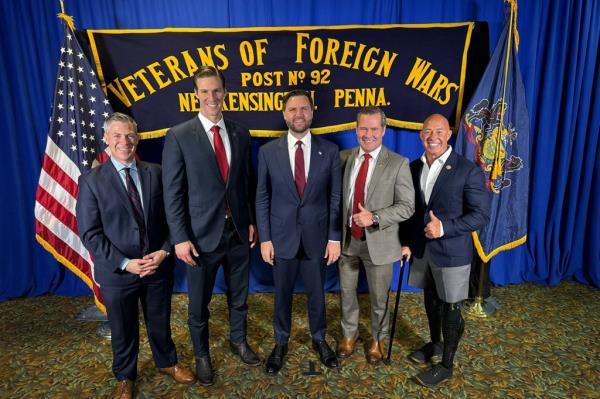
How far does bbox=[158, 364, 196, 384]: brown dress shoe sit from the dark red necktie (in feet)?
3.04

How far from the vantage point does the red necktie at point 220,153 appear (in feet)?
7.28

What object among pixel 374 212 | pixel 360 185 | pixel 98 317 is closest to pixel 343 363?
pixel 374 212

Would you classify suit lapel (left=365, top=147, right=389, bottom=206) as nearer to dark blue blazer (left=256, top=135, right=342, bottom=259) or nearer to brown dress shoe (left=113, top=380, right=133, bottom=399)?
dark blue blazer (left=256, top=135, right=342, bottom=259)

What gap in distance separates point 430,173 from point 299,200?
848mm

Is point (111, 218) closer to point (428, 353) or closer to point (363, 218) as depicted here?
point (363, 218)

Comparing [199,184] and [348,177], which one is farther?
[348,177]

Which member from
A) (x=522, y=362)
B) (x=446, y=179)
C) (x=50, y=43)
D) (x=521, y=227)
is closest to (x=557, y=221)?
(x=521, y=227)

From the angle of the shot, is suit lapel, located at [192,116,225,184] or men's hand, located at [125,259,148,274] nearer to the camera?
Result: men's hand, located at [125,259,148,274]

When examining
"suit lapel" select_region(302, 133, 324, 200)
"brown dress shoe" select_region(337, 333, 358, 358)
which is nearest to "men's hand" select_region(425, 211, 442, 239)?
"suit lapel" select_region(302, 133, 324, 200)

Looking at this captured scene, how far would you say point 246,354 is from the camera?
8.63 feet


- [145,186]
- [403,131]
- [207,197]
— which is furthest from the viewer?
[403,131]

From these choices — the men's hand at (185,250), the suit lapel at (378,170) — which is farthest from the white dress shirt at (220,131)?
the suit lapel at (378,170)

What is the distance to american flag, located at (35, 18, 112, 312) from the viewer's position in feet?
9.68

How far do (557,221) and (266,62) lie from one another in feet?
11.0
